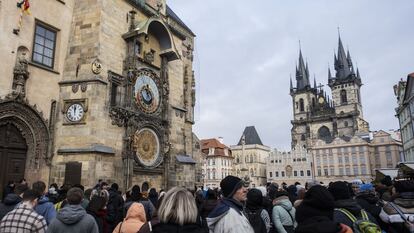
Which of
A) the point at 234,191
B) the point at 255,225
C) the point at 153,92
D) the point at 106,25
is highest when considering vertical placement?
the point at 106,25

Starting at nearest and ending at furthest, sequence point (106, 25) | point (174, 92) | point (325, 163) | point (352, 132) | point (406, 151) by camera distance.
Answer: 1. point (106, 25)
2. point (174, 92)
3. point (406, 151)
4. point (325, 163)
5. point (352, 132)

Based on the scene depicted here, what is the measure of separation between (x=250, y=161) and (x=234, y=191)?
261 ft

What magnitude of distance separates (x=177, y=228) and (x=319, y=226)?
1187 mm

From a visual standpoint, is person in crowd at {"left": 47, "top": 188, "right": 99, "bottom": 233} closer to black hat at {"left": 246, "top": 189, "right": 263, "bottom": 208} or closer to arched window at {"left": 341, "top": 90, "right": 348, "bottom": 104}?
black hat at {"left": 246, "top": 189, "right": 263, "bottom": 208}

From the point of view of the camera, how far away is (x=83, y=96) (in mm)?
12484

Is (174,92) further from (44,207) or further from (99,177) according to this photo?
(44,207)

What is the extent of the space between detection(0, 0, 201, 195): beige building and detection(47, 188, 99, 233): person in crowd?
27.5 feet

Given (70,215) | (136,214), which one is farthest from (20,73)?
(136,214)

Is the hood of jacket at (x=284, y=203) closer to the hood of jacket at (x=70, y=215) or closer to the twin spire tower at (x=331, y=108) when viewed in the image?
the hood of jacket at (x=70, y=215)

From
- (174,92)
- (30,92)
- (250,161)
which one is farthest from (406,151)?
(250,161)

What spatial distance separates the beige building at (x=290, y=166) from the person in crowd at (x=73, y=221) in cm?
7407

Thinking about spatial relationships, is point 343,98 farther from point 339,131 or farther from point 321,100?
point 339,131

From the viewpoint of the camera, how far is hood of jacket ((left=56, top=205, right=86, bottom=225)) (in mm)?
3621

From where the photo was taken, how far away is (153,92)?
15766mm
